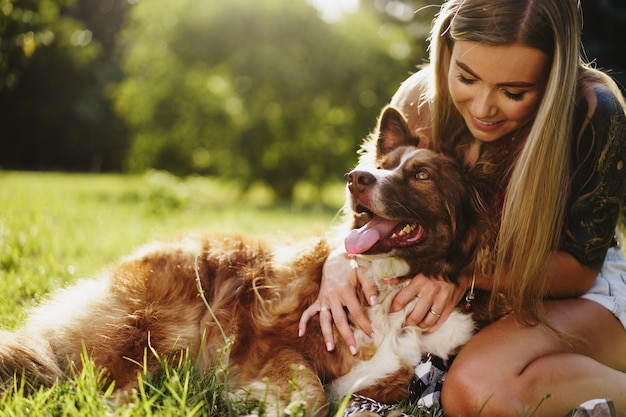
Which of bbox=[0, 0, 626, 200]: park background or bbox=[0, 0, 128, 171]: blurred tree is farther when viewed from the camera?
bbox=[0, 0, 128, 171]: blurred tree

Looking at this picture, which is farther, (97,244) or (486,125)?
(97,244)

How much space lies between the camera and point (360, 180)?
2.53 metres

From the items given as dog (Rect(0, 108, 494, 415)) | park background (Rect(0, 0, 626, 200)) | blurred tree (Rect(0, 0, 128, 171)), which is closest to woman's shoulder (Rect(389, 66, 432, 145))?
dog (Rect(0, 108, 494, 415))

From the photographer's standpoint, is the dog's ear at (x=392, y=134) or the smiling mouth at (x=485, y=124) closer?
the smiling mouth at (x=485, y=124)

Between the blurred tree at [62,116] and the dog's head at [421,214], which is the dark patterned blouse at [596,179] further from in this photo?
the blurred tree at [62,116]

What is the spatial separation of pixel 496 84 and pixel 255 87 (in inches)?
A: 348

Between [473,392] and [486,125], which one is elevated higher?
[486,125]

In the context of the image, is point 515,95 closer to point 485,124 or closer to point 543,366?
A: point 485,124

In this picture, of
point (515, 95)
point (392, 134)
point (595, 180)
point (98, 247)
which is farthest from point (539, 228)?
point (98, 247)

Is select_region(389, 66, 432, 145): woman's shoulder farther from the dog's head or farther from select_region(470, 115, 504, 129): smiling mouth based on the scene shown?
the dog's head

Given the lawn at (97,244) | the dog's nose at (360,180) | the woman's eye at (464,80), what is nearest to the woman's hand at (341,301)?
the dog's nose at (360,180)

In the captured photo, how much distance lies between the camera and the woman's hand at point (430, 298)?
Answer: 2551mm

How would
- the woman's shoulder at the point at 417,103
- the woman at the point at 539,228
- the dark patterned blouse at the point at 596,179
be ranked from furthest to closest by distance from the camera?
the woman's shoulder at the point at 417,103
the dark patterned blouse at the point at 596,179
the woman at the point at 539,228

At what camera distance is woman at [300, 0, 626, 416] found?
7.50 ft
